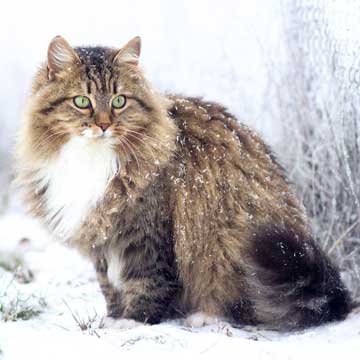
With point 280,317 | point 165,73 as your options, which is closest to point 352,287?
point 280,317

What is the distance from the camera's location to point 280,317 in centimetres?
326

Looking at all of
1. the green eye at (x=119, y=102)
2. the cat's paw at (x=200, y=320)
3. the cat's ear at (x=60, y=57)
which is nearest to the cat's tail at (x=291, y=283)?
the cat's paw at (x=200, y=320)

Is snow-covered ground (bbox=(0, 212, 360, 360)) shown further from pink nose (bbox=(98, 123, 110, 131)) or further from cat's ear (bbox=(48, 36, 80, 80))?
cat's ear (bbox=(48, 36, 80, 80))

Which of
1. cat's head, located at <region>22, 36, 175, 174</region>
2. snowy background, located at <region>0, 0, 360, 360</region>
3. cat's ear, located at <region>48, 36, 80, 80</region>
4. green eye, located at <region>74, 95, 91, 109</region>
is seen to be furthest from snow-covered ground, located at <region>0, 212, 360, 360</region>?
cat's ear, located at <region>48, 36, 80, 80</region>

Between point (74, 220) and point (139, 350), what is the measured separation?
2.64ft

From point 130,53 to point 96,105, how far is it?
0.34 metres

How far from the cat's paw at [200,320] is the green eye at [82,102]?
3.77 feet

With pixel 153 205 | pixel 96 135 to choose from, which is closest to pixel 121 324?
pixel 153 205

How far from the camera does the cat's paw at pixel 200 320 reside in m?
3.36

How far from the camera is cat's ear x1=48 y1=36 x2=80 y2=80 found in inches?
123

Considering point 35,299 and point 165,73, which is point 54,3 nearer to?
point 165,73

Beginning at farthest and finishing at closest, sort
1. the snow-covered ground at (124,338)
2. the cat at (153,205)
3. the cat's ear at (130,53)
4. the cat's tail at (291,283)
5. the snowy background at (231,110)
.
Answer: the cat's ear at (130,53) → the cat at (153,205) → the cat's tail at (291,283) → the snowy background at (231,110) → the snow-covered ground at (124,338)

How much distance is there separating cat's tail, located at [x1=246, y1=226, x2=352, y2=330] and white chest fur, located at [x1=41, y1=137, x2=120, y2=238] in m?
0.76

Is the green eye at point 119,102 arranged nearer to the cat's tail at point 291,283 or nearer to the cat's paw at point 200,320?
the cat's tail at point 291,283
